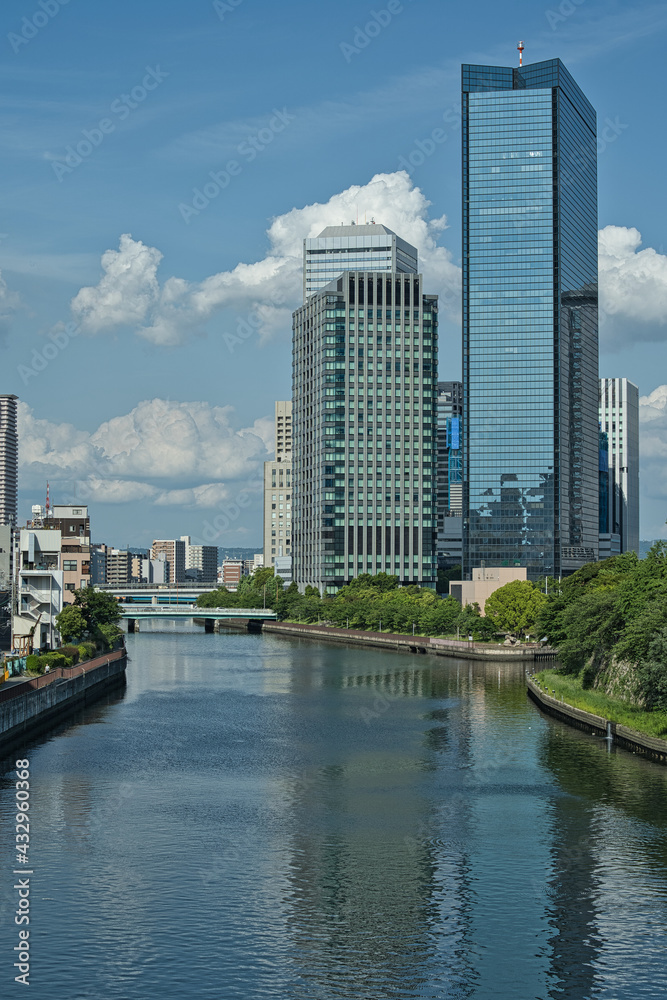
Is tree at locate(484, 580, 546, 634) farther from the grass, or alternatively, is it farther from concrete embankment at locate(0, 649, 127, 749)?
concrete embankment at locate(0, 649, 127, 749)

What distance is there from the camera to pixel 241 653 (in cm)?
16650

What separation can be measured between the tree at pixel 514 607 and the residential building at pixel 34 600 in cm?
6640

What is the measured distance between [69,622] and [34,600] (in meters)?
4.79

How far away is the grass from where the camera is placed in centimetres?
7419

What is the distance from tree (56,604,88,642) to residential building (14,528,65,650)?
1087mm

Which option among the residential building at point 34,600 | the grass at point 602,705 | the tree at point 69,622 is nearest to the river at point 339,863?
the grass at point 602,705

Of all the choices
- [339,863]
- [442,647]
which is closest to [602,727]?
[339,863]

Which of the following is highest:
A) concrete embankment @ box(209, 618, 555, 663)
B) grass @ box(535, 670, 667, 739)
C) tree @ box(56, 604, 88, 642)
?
tree @ box(56, 604, 88, 642)

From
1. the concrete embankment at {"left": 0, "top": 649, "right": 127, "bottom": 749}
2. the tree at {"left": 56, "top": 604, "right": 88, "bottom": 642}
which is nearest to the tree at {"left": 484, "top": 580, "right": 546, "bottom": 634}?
the concrete embankment at {"left": 0, "top": 649, "right": 127, "bottom": 749}

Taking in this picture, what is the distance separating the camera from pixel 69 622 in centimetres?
11781

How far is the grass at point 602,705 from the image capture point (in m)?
74.2

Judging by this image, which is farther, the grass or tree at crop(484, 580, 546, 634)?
tree at crop(484, 580, 546, 634)

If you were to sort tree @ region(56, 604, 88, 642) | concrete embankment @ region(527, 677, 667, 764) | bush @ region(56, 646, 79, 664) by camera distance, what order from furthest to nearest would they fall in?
tree @ region(56, 604, 88, 642) → bush @ region(56, 646, 79, 664) → concrete embankment @ region(527, 677, 667, 764)

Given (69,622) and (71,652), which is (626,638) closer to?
(71,652)
